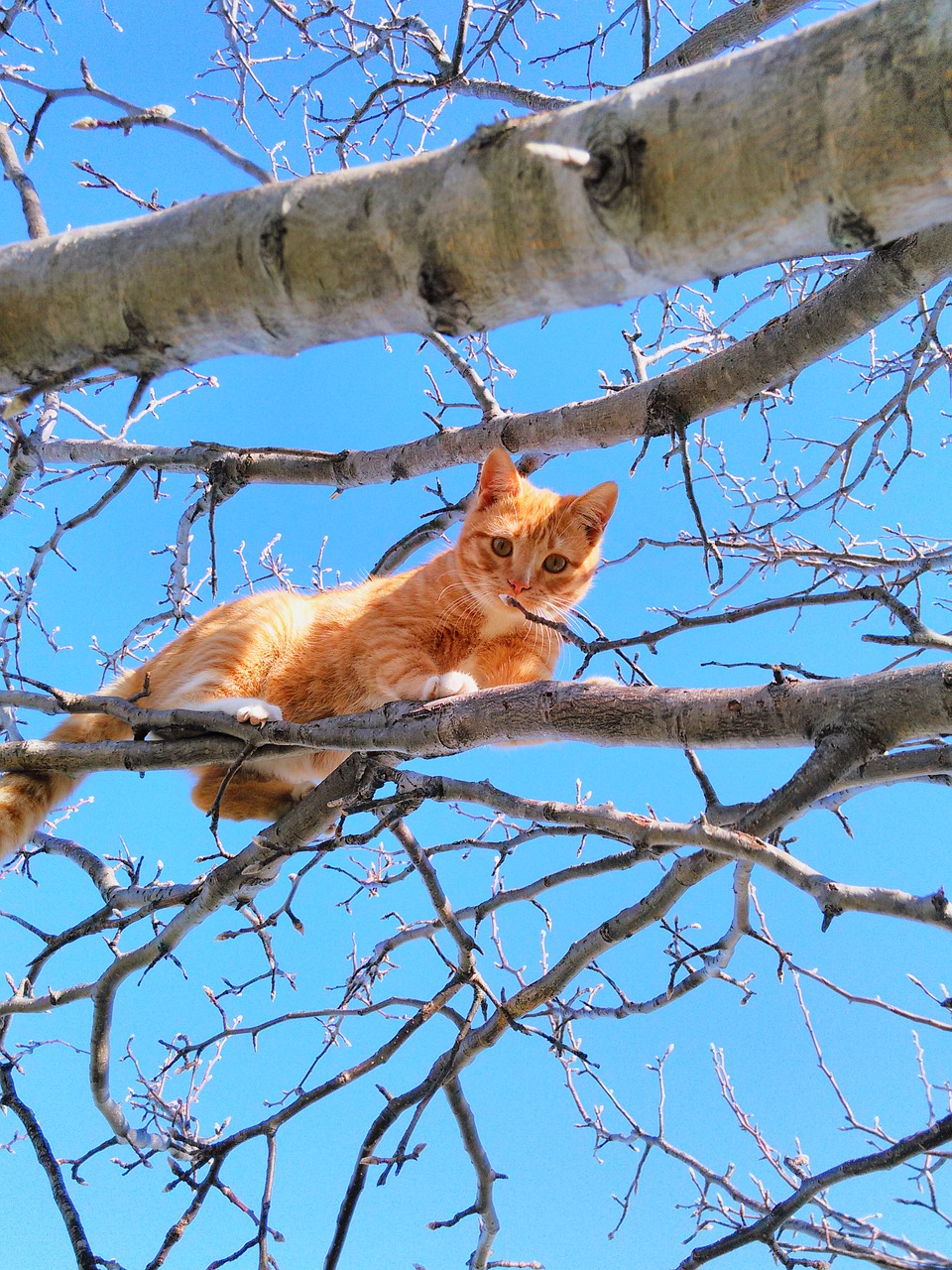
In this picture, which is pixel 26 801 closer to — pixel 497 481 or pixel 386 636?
pixel 386 636

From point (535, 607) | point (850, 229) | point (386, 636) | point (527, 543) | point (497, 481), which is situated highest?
point (497, 481)

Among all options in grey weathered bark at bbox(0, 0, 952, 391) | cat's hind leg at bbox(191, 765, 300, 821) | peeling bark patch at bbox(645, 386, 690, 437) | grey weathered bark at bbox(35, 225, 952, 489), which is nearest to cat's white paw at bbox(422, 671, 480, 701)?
grey weathered bark at bbox(35, 225, 952, 489)

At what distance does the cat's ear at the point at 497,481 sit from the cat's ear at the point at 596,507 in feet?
0.95

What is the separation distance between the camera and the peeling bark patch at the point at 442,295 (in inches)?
40.6

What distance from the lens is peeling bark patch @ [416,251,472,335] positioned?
1030 mm

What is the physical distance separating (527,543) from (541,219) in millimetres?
2633

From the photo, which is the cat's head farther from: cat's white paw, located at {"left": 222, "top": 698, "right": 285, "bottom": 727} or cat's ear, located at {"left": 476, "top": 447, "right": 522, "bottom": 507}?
cat's white paw, located at {"left": 222, "top": 698, "right": 285, "bottom": 727}

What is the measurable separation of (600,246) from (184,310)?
0.58 metres

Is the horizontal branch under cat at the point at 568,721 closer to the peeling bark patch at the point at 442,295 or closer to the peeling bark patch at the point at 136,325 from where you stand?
the peeling bark patch at the point at 442,295

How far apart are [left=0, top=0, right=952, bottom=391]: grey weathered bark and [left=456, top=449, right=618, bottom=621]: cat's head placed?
7.56ft

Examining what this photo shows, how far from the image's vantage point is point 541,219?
97 centimetres

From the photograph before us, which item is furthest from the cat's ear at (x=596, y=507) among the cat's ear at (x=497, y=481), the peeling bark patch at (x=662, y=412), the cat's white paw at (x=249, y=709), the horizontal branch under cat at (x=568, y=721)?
the horizontal branch under cat at (x=568, y=721)

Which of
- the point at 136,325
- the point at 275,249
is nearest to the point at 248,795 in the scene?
the point at 136,325

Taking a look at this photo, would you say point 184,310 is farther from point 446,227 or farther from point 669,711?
point 669,711
